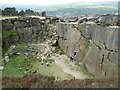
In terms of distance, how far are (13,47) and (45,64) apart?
6.42 metres

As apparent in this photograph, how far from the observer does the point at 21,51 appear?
3288 centimetres

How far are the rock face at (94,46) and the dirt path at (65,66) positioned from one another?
0.83 meters

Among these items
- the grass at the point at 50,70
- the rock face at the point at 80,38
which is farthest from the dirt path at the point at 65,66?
the rock face at the point at 80,38

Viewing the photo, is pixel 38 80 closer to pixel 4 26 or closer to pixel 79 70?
pixel 79 70

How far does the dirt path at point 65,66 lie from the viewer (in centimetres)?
2491

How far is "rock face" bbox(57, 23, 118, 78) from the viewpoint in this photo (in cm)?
2250

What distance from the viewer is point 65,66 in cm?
2798

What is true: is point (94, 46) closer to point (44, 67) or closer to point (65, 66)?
point (65, 66)

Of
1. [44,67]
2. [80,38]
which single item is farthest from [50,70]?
[80,38]

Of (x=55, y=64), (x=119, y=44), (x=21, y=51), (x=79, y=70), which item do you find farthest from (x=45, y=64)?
(x=119, y=44)

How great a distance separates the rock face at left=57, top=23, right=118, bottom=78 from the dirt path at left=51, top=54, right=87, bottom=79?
2.71 feet

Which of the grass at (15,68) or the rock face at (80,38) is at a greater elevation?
the rock face at (80,38)

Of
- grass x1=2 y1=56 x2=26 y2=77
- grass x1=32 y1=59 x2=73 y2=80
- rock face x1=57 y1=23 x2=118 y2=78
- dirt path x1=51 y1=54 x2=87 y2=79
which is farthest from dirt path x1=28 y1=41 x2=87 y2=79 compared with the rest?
grass x1=2 y1=56 x2=26 y2=77

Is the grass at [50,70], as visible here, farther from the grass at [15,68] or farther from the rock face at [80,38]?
the rock face at [80,38]
